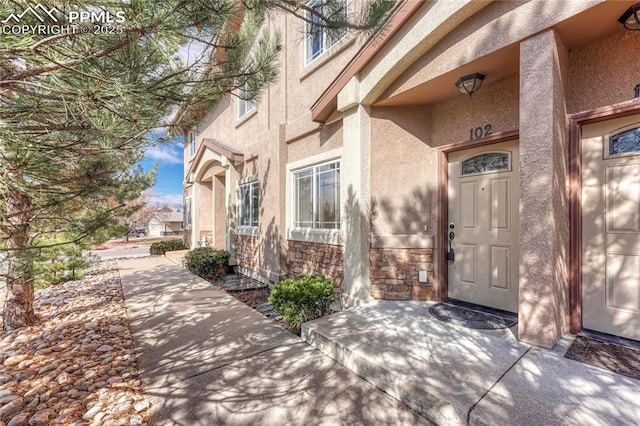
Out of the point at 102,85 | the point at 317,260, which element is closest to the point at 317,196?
the point at 317,260

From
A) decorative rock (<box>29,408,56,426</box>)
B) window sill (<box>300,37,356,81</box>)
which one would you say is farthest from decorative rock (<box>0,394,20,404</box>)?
window sill (<box>300,37,356,81</box>)

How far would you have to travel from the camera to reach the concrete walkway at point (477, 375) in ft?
7.41

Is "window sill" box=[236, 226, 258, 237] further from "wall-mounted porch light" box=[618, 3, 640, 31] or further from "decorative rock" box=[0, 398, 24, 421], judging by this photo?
"wall-mounted porch light" box=[618, 3, 640, 31]

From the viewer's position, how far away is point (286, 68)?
24.2 feet

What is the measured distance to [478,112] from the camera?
14.7ft

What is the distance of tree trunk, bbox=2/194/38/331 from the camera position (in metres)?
3.22

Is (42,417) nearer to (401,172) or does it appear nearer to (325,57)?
(401,172)

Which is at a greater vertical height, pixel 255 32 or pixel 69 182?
pixel 255 32

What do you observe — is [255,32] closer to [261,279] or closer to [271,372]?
[271,372]

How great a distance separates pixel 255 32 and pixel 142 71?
1.42 meters

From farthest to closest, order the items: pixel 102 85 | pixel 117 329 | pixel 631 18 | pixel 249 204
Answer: pixel 249 204
pixel 117 329
pixel 631 18
pixel 102 85

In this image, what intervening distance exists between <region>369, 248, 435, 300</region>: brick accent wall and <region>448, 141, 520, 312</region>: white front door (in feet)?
1.42

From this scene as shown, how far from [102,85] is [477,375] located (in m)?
4.23

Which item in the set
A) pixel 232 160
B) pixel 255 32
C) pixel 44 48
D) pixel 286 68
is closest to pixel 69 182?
pixel 44 48
